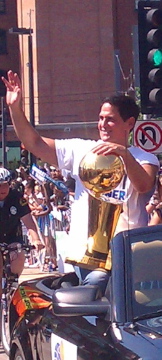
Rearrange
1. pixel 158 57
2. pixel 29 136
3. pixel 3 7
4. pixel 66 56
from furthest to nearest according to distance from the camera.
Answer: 1. pixel 3 7
2. pixel 66 56
3. pixel 158 57
4. pixel 29 136

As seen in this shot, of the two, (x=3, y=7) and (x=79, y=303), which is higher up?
(x=3, y=7)

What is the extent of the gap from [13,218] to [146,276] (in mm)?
4328

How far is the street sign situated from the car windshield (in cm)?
752

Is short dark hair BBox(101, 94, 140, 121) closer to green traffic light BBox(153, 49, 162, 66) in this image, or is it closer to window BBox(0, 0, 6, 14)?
green traffic light BBox(153, 49, 162, 66)

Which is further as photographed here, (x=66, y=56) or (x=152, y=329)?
(x=66, y=56)

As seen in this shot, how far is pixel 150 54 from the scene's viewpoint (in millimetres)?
10461

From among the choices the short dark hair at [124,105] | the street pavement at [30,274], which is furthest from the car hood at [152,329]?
the street pavement at [30,274]

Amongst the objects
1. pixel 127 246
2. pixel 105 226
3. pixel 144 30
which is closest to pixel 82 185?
pixel 105 226

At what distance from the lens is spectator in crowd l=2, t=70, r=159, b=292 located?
455 centimetres

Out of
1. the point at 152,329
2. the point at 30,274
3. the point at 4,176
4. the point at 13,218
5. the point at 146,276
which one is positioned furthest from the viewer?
the point at 30,274

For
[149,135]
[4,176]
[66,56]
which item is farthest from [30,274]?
[66,56]

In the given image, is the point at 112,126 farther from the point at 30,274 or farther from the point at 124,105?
the point at 30,274

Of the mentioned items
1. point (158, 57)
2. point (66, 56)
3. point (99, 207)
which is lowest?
point (99, 207)

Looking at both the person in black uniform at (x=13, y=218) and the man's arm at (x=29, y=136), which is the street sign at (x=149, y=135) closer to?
the person in black uniform at (x=13, y=218)
